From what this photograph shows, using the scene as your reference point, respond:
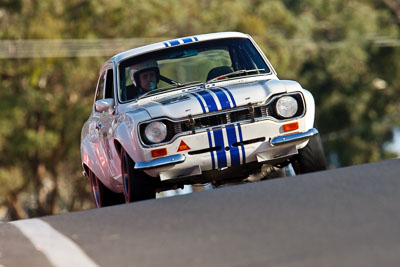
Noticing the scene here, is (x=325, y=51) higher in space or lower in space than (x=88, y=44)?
lower

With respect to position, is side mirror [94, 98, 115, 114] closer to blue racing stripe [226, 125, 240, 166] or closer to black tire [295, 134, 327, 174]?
blue racing stripe [226, 125, 240, 166]

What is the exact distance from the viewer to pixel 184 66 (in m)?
10.7

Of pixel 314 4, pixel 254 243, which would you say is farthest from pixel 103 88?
pixel 314 4

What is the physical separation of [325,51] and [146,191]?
38.5 m

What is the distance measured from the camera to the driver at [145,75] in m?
10.4

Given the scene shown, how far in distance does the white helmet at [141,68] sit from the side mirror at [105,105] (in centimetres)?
32

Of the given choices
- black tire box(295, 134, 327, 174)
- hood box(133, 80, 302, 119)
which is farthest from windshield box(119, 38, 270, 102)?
black tire box(295, 134, 327, 174)

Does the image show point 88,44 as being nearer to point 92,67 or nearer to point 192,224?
point 92,67

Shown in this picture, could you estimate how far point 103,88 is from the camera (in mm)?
11422

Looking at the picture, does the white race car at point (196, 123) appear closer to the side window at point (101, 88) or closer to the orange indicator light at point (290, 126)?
the orange indicator light at point (290, 126)

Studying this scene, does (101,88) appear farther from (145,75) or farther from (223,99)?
(223,99)

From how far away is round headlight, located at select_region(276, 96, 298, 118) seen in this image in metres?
9.45

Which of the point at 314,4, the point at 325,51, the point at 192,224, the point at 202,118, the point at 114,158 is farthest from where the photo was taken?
the point at 314,4

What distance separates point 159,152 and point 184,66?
5.47ft
